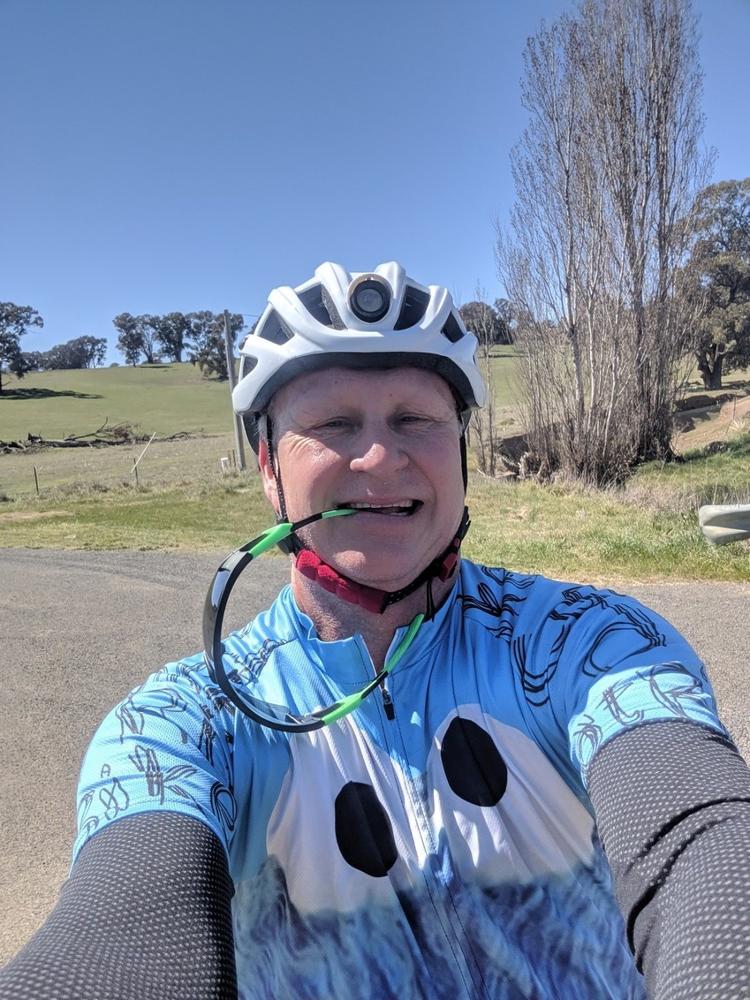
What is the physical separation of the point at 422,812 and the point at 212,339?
8097 cm

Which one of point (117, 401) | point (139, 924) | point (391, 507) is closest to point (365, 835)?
point (139, 924)

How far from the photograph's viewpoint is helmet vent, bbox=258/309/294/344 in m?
1.73

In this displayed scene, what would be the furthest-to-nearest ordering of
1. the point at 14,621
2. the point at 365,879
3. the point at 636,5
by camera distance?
1. the point at 636,5
2. the point at 14,621
3. the point at 365,879

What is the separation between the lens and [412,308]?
1749mm

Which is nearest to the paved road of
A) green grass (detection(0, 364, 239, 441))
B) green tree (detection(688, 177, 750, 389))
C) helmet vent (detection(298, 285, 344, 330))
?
helmet vent (detection(298, 285, 344, 330))

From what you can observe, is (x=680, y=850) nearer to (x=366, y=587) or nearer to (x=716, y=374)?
(x=366, y=587)

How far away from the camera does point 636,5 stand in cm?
1612

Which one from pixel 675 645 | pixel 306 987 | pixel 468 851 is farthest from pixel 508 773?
pixel 306 987

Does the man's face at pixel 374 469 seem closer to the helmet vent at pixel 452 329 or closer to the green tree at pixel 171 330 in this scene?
the helmet vent at pixel 452 329

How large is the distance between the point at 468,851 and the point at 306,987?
417mm

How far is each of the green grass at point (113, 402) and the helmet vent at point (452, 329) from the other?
50.5 meters

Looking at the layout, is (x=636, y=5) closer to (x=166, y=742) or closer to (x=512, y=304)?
(x=512, y=304)

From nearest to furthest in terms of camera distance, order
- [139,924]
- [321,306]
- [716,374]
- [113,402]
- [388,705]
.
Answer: [139,924] → [388,705] → [321,306] → [716,374] → [113,402]

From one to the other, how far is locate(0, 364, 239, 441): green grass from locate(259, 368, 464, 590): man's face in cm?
5069
